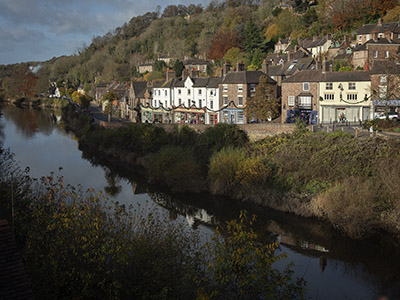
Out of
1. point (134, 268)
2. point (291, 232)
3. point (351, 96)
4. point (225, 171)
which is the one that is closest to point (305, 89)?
point (351, 96)

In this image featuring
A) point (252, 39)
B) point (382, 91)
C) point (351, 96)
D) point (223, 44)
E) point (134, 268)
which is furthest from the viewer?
point (223, 44)

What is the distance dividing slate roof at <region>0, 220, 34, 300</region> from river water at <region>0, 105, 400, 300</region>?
6.91 m

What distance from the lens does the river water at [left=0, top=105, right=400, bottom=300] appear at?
1539 centimetres

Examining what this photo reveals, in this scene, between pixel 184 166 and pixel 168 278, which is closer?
pixel 168 278

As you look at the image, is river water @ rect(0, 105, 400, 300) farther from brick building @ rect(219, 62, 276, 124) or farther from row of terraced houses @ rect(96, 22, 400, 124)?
row of terraced houses @ rect(96, 22, 400, 124)

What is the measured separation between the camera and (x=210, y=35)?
284 ft

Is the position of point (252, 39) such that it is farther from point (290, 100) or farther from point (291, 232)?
point (291, 232)

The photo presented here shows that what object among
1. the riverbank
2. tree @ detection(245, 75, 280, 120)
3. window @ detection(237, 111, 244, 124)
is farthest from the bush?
the riverbank

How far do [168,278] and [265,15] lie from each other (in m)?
87.6

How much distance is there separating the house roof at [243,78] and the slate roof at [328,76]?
10.5 feet

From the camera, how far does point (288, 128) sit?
31.5 meters

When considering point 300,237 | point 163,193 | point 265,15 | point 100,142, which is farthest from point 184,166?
point 265,15

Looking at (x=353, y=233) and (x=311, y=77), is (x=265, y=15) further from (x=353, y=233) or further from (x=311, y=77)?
(x=353, y=233)

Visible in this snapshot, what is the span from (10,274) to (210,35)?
8423 cm
